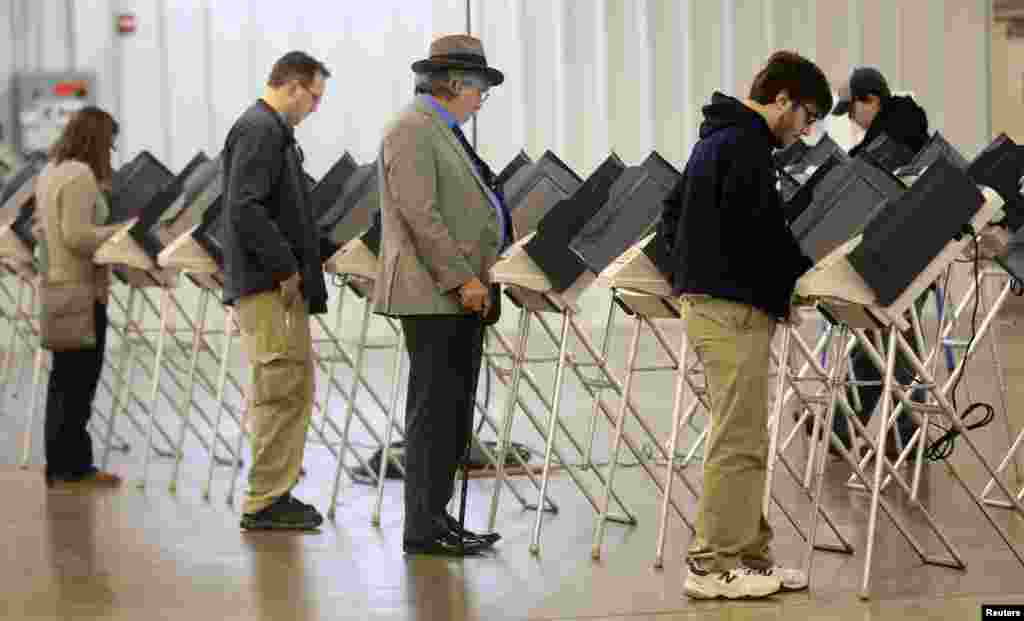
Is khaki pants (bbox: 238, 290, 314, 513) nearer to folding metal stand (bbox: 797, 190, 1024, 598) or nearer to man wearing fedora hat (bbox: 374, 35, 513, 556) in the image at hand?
man wearing fedora hat (bbox: 374, 35, 513, 556)

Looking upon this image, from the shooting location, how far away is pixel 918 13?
13859mm

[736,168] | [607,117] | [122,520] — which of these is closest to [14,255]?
[122,520]

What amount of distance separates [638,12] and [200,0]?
10.7ft

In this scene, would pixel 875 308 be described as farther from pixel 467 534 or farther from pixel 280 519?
pixel 280 519

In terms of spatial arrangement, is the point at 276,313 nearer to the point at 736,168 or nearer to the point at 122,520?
the point at 122,520

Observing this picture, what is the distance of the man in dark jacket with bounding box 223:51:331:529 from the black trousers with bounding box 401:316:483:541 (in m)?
0.63

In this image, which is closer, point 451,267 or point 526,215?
point 451,267

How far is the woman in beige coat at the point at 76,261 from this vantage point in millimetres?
7199

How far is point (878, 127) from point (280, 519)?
8.93ft

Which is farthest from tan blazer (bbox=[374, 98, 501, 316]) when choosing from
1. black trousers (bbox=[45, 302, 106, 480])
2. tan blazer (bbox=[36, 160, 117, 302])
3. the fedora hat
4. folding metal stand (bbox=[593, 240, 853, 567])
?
black trousers (bbox=[45, 302, 106, 480])

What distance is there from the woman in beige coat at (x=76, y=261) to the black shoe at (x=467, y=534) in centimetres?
213

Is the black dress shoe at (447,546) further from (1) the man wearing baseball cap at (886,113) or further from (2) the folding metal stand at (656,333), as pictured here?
(1) the man wearing baseball cap at (886,113)

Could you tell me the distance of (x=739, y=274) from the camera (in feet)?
14.8

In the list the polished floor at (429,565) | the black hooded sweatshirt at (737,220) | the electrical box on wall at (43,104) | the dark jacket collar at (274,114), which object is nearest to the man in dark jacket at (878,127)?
the polished floor at (429,565)
